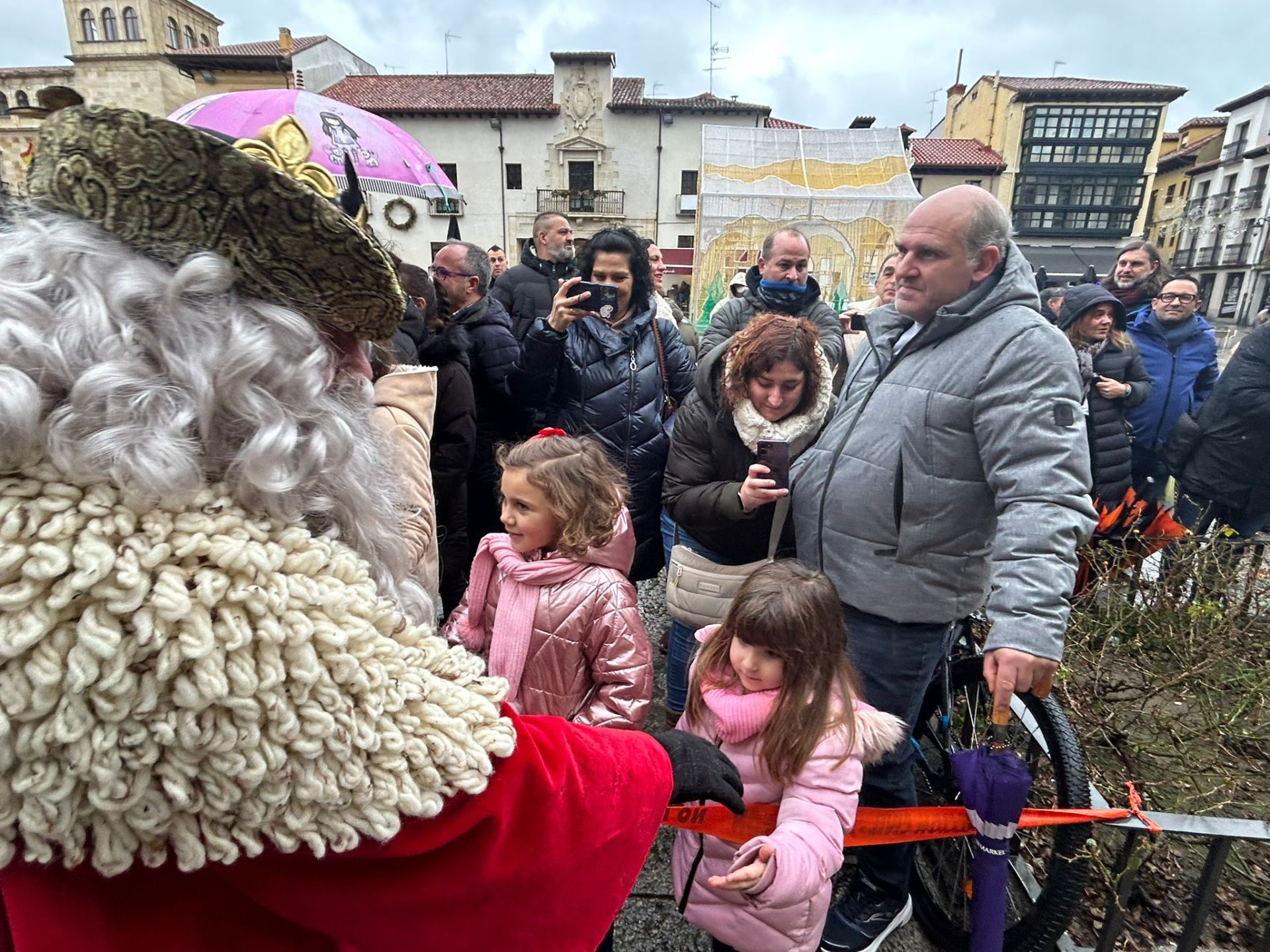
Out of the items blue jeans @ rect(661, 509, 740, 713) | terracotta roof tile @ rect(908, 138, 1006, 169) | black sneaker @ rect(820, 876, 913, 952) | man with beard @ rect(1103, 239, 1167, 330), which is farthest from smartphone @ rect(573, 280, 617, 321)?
terracotta roof tile @ rect(908, 138, 1006, 169)

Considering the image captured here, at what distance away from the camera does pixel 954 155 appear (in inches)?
1352

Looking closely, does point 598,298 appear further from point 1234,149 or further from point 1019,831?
point 1234,149

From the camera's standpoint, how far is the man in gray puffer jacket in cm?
157

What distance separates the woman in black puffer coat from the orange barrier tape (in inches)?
102


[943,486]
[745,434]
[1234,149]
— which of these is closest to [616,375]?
[745,434]

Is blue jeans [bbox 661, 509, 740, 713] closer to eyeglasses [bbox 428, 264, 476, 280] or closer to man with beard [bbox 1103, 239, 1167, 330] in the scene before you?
eyeglasses [bbox 428, 264, 476, 280]

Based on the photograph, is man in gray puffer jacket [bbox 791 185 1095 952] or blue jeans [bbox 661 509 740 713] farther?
blue jeans [bbox 661 509 740 713]

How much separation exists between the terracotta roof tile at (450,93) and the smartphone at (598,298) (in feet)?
103

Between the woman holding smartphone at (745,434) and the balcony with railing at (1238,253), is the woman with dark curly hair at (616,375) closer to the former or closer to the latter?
the woman holding smartphone at (745,434)

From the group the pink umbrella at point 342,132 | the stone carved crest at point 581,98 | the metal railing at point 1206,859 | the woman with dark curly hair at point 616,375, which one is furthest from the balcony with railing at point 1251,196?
the metal railing at point 1206,859

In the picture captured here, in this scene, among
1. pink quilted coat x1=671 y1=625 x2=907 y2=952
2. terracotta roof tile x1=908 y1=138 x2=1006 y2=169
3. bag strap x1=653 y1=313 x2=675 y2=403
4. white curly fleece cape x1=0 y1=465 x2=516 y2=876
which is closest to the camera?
white curly fleece cape x1=0 y1=465 x2=516 y2=876

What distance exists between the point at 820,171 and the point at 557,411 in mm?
14710

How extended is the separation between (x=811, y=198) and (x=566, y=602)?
15.2 metres

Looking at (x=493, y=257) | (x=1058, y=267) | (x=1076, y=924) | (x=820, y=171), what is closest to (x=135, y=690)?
(x=1076, y=924)
